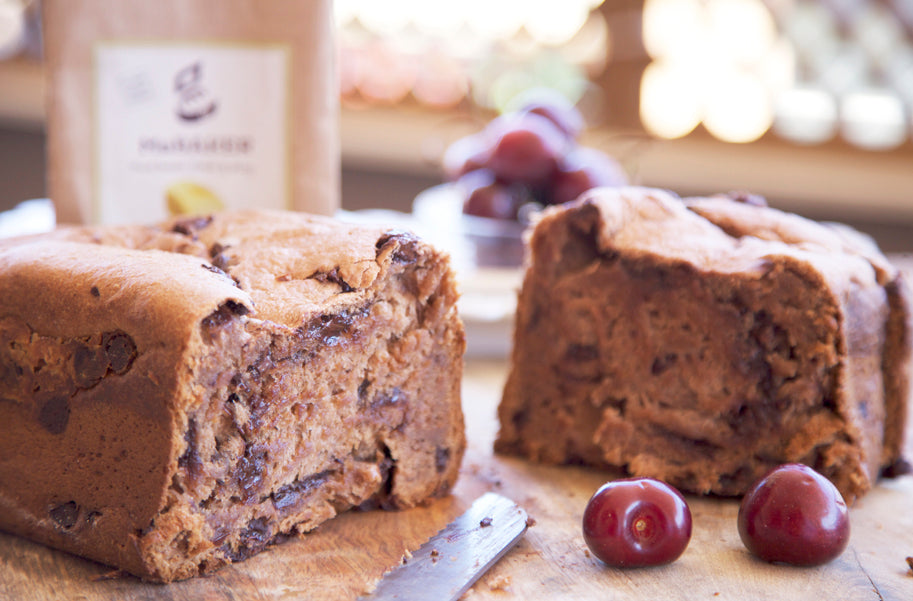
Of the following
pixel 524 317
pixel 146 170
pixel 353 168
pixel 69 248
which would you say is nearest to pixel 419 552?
pixel 524 317

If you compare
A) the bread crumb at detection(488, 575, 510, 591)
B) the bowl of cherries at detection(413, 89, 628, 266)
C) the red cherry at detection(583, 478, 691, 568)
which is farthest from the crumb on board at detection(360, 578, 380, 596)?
the bowl of cherries at detection(413, 89, 628, 266)

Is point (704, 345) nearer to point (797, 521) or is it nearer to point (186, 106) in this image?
point (797, 521)

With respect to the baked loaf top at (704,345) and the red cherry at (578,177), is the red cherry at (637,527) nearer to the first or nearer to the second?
the baked loaf top at (704,345)

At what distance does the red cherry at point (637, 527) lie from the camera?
65.0 inches

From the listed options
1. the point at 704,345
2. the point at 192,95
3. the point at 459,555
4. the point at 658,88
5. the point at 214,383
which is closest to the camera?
the point at 214,383

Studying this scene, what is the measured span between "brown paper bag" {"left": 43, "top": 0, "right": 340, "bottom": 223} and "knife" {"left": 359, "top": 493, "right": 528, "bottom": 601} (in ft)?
3.59

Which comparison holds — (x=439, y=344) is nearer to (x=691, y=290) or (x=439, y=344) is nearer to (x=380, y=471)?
(x=380, y=471)

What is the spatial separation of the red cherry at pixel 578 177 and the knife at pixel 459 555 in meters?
1.39

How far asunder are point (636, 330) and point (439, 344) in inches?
17.8

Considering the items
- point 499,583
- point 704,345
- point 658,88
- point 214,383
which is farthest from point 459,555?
point 658,88

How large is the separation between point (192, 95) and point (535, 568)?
155cm

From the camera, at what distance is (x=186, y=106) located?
2512 mm

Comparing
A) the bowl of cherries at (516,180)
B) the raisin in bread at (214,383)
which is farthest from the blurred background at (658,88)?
the raisin in bread at (214,383)

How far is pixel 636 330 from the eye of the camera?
2.10 meters
